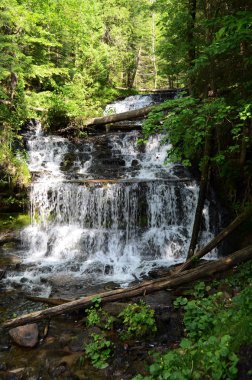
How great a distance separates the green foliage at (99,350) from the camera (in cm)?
467

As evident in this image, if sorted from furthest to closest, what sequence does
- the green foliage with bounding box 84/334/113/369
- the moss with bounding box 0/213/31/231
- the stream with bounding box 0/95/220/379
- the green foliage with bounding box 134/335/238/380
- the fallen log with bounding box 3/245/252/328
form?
the moss with bounding box 0/213/31/231 < the stream with bounding box 0/95/220/379 < the fallen log with bounding box 3/245/252/328 < the green foliage with bounding box 84/334/113/369 < the green foliage with bounding box 134/335/238/380

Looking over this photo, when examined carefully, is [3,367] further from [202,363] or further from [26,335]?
[202,363]

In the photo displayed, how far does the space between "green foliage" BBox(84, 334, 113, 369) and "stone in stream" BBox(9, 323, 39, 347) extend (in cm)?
106

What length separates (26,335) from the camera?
18.0ft

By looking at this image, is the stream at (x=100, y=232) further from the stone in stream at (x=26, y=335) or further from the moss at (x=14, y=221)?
the stone in stream at (x=26, y=335)

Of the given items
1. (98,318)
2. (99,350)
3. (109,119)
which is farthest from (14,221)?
(99,350)

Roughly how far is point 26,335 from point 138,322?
2028 mm

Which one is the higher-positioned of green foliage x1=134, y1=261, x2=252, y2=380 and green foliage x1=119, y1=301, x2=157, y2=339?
green foliage x1=134, y1=261, x2=252, y2=380

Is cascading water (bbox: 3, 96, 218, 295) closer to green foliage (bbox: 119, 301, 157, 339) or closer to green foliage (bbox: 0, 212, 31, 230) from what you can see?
green foliage (bbox: 0, 212, 31, 230)

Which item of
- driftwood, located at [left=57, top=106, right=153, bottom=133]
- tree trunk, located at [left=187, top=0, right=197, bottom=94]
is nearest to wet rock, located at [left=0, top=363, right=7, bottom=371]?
tree trunk, located at [left=187, top=0, right=197, bottom=94]

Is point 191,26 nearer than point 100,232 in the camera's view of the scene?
Yes

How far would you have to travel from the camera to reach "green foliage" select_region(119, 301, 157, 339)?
514cm

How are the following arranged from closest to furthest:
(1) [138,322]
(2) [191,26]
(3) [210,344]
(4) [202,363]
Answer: (4) [202,363]
(3) [210,344]
(1) [138,322]
(2) [191,26]

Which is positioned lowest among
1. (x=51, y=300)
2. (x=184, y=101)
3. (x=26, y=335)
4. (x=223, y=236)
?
(x=26, y=335)
